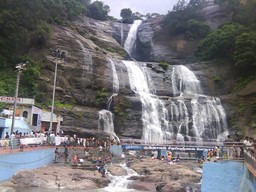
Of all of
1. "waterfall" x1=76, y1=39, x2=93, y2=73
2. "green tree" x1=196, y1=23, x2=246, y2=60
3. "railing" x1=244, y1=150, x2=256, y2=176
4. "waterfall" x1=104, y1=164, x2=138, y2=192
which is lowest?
"waterfall" x1=104, y1=164, x2=138, y2=192

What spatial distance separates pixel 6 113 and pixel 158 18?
166ft

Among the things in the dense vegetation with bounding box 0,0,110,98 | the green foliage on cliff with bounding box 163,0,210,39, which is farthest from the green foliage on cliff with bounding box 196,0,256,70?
the dense vegetation with bounding box 0,0,110,98

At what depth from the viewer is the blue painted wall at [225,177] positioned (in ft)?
50.1

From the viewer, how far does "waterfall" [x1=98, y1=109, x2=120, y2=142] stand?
4056 centimetres

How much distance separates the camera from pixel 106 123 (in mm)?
41375

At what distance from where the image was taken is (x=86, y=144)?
33.5 meters

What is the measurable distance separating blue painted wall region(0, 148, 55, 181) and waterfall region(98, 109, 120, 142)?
12.2m

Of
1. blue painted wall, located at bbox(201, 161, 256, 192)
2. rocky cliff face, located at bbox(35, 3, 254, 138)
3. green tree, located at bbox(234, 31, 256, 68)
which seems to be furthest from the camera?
green tree, located at bbox(234, 31, 256, 68)

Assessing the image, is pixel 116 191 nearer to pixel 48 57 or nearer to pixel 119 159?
pixel 119 159

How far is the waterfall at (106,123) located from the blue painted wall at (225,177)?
23469 millimetres

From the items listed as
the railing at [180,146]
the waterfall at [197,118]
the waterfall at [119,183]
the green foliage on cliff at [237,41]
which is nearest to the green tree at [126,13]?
the green foliage on cliff at [237,41]

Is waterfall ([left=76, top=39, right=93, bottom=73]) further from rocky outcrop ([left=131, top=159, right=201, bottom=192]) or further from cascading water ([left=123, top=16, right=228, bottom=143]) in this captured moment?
rocky outcrop ([left=131, top=159, right=201, bottom=192])

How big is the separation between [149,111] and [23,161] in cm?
2291

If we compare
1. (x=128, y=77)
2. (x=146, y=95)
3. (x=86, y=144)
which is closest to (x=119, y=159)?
(x=86, y=144)
